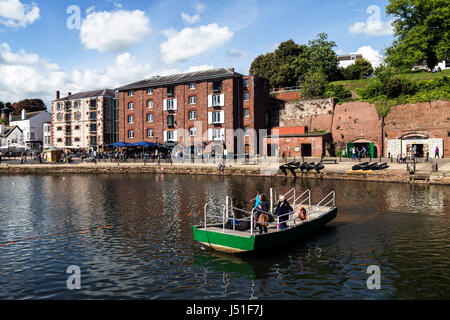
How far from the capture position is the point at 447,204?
2427 cm

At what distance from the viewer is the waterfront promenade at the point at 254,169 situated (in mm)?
34688

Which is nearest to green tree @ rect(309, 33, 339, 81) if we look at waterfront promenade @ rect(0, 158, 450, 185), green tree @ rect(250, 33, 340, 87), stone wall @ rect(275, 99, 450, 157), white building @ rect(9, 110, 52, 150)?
green tree @ rect(250, 33, 340, 87)

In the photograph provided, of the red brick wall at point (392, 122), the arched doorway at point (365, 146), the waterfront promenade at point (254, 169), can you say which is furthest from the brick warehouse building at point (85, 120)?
the arched doorway at point (365, 146)

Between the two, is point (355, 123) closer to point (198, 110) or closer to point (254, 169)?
point (254, 169)

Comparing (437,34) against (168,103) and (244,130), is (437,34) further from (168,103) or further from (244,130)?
(168,103)

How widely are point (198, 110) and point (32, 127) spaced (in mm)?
55175

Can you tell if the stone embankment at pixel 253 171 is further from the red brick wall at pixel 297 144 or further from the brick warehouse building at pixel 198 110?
the brick warehouse building at pixel 198 110

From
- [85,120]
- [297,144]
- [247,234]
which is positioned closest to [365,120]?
[297,144]

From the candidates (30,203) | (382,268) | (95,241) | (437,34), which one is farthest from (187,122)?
(382,268)

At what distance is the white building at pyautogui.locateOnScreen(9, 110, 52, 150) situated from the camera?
9006cm

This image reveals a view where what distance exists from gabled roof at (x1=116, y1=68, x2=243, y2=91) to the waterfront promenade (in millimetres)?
17273

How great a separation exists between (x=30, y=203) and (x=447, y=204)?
3194 cm

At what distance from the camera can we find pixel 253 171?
43562 mm
